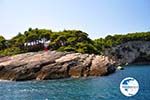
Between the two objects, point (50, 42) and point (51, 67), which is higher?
point (50, 42)

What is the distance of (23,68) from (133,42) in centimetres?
11619

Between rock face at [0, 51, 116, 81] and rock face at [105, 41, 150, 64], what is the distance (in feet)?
330

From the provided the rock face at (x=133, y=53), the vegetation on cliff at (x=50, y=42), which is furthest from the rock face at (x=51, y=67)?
the rock face at (x=133, y=53)

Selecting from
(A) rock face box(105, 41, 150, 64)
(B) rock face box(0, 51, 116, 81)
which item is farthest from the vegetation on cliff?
(A) rock face box(105, 41, 150, 64)

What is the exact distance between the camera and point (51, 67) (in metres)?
92.2

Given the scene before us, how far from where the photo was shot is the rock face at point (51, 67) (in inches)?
3625

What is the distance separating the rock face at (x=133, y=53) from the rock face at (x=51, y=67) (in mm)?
100603

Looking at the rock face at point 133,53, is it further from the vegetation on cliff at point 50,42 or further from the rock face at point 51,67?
the rock face at point 51,67

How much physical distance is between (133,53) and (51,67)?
110759 millimetres

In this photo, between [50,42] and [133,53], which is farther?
[133,53]

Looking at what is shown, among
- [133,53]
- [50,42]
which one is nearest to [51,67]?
[50,42]

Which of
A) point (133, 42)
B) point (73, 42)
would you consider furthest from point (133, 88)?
point (133, 42)

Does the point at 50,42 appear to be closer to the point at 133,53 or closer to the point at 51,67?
the point at 51,67

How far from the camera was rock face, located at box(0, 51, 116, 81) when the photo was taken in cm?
9206
